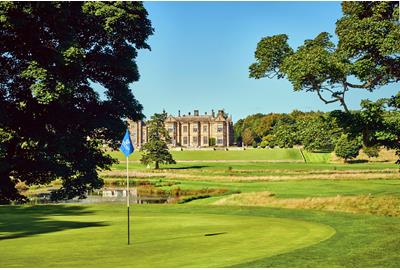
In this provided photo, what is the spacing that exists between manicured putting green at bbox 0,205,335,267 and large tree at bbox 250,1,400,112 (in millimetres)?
10261

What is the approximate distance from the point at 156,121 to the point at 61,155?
81.7m

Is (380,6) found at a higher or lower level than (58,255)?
higher

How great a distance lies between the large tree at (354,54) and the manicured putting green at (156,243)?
1026 centimetres

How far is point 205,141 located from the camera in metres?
196

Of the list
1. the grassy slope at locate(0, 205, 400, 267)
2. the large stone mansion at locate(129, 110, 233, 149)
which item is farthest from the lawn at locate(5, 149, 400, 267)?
the large stone mansion at locate(129, 110, 233, 149)

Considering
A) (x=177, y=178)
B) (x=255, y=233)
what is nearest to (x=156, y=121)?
(x=177, y=178)

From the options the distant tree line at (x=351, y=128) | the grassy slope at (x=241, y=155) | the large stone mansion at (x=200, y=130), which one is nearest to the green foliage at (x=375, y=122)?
the distant tree line at (x=351, y=128)

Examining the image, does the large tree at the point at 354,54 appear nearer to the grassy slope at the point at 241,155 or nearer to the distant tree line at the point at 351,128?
the distant tree line at the point at 351,128

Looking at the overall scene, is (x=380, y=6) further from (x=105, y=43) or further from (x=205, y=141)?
(x=205, y=141)

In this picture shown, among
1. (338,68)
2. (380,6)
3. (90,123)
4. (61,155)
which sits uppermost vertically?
(380,6)

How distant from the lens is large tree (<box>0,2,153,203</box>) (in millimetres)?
20766

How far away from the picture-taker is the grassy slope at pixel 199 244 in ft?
37.1

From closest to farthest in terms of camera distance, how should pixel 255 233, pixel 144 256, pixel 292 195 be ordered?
1. pixel 144 256
2. pixel 255 233
3. pixel 292 195

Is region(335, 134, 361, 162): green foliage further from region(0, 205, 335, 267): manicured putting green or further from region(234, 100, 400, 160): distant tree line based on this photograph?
region(0, 205, 335, 267): manicured putting green
